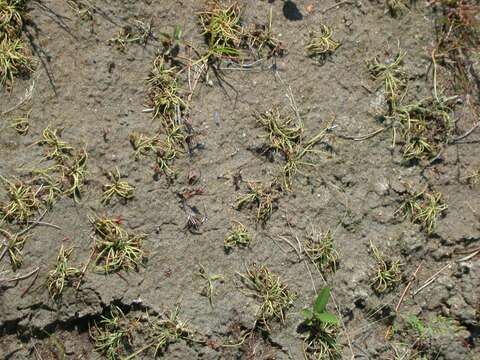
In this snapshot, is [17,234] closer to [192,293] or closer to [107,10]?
[192,293]

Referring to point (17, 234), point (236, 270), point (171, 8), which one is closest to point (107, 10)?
point (171, 8)

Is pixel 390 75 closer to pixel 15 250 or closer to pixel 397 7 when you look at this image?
pixel 397 7

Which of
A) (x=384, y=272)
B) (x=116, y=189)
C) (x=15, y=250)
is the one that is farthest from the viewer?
(x=384, y=272)

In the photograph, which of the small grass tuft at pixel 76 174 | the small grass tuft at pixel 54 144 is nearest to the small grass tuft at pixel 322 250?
the small grass tuft at pixel 76 174

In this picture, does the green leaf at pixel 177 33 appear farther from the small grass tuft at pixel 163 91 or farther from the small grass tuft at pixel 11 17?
the small grass tuft at pixel 11 17

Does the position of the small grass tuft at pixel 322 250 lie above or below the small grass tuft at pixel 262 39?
below

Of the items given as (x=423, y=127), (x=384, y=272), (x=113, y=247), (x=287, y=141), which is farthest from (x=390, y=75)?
(x=113, y=247)
